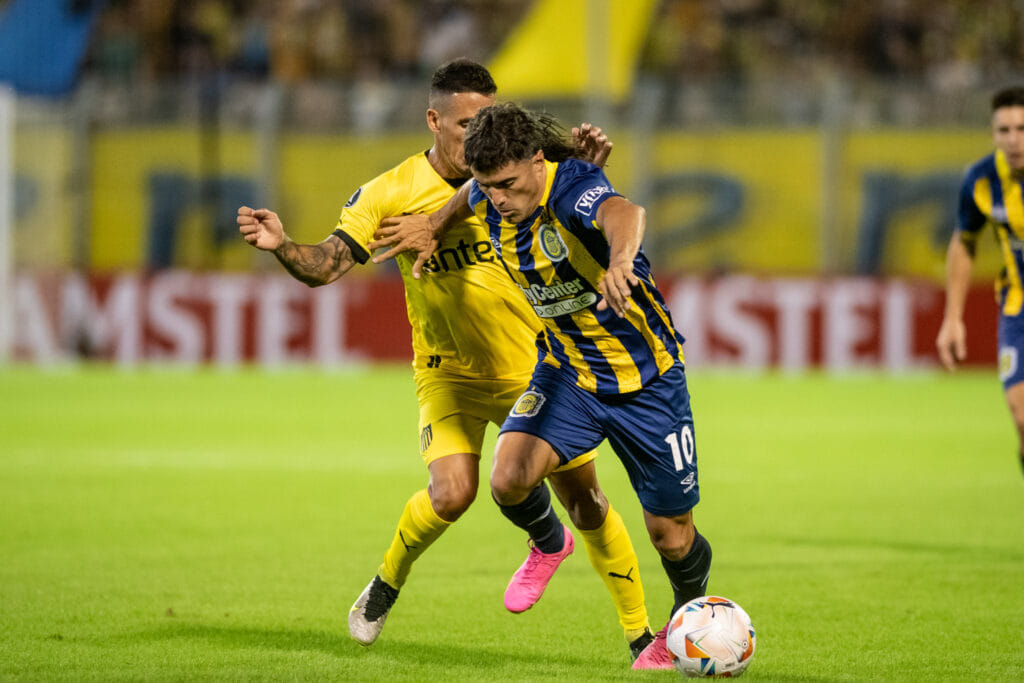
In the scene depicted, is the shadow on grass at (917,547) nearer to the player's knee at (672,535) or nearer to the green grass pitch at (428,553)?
the green grass pitch at (428,553)

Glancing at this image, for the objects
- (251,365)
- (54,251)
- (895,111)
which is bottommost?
(251,365)

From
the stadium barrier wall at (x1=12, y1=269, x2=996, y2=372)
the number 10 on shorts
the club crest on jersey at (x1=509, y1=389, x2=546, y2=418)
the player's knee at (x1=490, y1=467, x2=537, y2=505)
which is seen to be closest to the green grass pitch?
the player's knee at (x1=490, y1=467, x2=537, y2=505)

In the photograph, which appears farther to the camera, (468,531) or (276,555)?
(468,531)

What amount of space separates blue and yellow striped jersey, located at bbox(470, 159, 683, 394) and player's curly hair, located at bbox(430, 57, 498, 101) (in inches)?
29.4

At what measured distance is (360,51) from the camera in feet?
73.5

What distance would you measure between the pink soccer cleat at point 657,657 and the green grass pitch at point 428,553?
0.35ft

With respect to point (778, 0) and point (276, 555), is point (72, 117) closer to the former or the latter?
point (778, 0)

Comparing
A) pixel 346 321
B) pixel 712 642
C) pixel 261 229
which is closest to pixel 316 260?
pixel 261 229

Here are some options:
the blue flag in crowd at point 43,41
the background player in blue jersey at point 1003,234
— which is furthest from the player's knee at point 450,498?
the blue flag in crowd at point 43,41

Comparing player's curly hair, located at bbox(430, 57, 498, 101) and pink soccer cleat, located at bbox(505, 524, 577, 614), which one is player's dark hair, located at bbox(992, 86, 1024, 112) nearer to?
player's curly hair, located at bbox(430, 57, 498, 101)

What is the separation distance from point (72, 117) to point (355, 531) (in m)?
13.6

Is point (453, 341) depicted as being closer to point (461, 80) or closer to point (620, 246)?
point (461, 80)

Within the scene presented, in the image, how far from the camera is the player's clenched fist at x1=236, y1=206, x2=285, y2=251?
17.9ft

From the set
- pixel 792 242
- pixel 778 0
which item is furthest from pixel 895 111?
pixel 778 0
